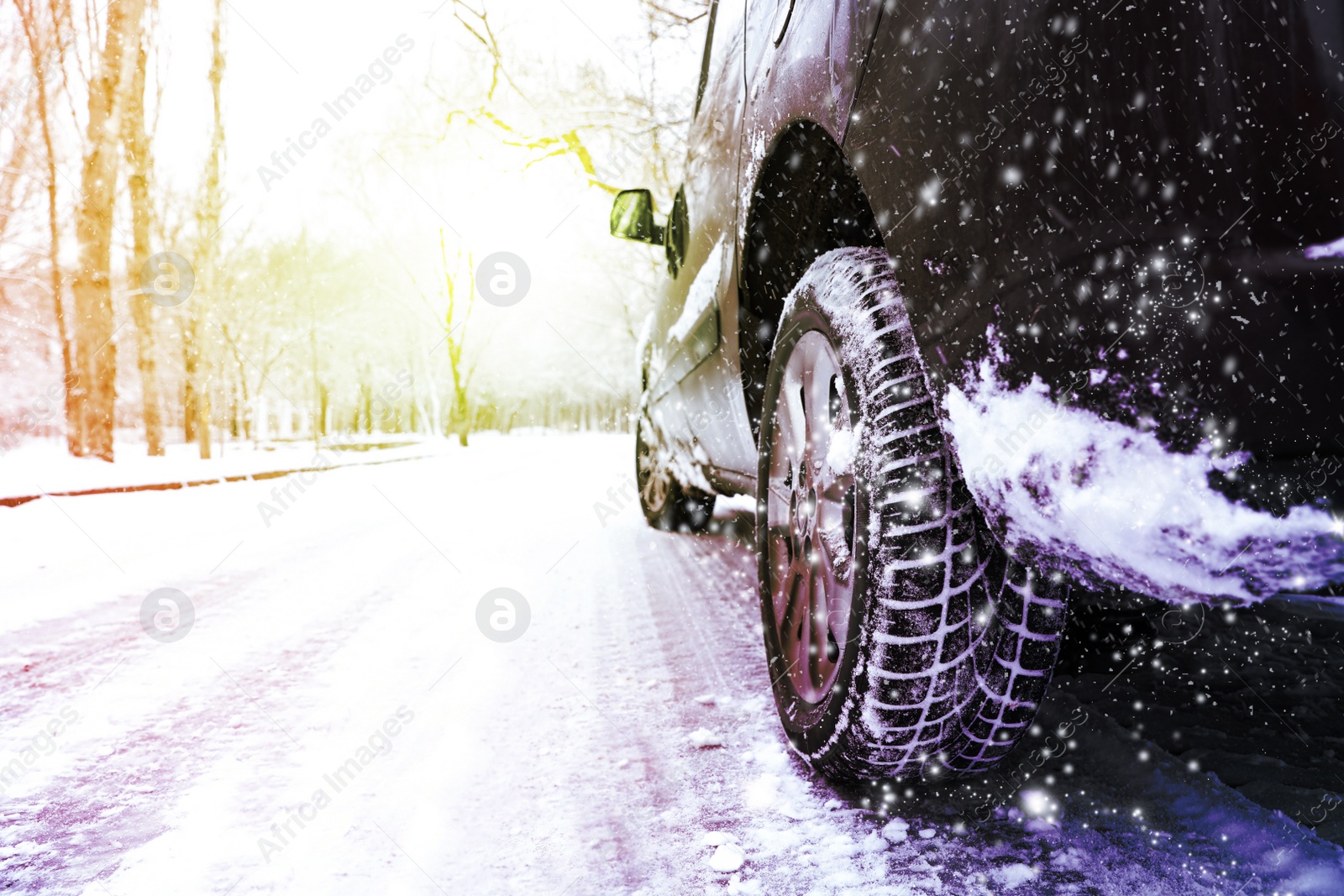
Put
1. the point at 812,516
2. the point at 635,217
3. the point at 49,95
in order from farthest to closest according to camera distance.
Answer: the point at 49,95, the point at 635,217, the point at 812,516

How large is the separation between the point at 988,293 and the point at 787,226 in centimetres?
112

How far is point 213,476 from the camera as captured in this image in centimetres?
992

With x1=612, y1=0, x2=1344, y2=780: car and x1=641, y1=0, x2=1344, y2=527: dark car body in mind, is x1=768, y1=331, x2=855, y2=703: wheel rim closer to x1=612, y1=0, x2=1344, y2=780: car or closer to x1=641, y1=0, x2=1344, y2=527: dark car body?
x1=612, y1=0, x2=1344, y2=780: car

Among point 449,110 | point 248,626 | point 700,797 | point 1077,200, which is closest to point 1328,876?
point 700,797

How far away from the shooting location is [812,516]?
1784 millimetres

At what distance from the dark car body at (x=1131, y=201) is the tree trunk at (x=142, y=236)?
14.0 m

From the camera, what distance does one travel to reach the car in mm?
857

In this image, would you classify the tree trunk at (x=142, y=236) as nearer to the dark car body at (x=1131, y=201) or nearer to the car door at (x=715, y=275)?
the car door at (x=715, y=275)

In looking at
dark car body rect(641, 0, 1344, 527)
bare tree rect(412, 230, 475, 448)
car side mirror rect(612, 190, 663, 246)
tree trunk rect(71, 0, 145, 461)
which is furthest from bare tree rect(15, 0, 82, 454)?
dark car body rect(641, 0, 1344, 527)

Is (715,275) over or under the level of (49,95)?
under

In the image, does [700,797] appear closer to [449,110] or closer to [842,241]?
[842,241]

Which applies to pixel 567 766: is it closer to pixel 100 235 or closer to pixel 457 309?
pixel 100 235

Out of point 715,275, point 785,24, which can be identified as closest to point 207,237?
point 715,275

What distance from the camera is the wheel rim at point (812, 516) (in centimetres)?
160
